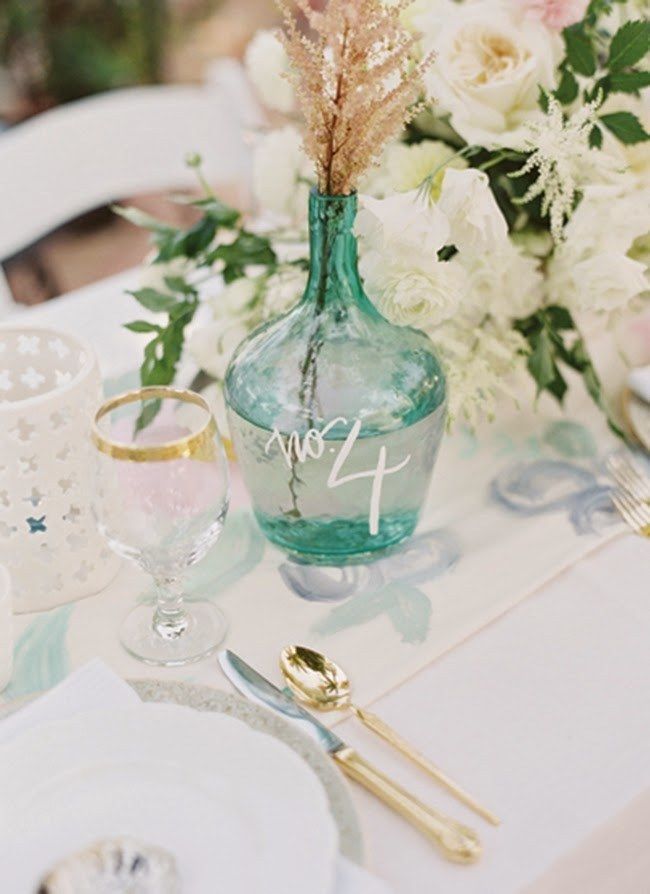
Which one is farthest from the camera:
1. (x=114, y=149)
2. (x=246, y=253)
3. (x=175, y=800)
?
(x=114, y=149)

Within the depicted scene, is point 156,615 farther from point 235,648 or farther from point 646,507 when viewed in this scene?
point 646,507

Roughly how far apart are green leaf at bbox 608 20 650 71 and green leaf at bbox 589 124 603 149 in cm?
6

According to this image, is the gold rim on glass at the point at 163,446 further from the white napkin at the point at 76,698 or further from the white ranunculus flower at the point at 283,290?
the white ranunculus flower at the point at 283,290

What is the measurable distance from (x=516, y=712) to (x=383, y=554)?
20 centimetres

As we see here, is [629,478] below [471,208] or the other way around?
below

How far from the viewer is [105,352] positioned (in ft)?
3.96

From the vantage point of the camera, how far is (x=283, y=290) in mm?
972

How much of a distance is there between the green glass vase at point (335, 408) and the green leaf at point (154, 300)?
171mm

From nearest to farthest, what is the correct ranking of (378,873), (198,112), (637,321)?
(378,873)
(637,321)
(198,112)

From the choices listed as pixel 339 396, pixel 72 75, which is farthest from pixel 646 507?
pixel 72 75

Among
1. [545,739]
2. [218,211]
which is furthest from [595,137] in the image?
[545,739]

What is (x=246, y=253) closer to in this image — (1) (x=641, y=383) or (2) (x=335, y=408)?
(2) (x=335, y=408)

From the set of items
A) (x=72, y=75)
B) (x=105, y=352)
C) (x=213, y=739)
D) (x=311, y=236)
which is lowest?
(x=72, y=75)

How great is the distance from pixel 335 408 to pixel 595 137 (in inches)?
12.1
